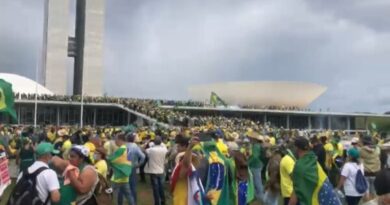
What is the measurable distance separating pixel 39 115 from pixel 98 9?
21362 mm

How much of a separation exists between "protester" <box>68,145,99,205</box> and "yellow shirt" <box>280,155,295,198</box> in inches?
118

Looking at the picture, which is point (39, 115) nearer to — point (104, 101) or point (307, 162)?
point (104, 101)

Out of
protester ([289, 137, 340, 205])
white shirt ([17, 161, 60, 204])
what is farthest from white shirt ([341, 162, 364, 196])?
white shirt ([17, 161, 60, 204])

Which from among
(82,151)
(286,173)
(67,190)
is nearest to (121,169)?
(286,173)

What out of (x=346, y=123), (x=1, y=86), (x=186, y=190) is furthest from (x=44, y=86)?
(x=186, y=190)

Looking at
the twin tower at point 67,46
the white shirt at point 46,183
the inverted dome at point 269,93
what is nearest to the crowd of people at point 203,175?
the white shirt at point 46,183

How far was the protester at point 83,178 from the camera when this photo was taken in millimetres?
5238

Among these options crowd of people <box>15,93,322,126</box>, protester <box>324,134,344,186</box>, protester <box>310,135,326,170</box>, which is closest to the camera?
protester <box>324,134,344,186</box>

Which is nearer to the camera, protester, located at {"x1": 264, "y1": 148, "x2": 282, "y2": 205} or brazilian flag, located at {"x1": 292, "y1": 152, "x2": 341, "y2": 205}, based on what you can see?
brazilian flag, located at {"x1": 292, "y1": 152, "x2": 341, "y2": 205}

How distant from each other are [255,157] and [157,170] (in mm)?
1822

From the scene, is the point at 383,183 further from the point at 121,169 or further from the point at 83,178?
the point at 121,169

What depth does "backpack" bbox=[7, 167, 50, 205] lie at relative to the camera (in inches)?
206

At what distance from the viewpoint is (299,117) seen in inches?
3004

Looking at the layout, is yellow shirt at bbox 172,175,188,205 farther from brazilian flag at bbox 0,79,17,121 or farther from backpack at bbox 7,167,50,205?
brazilian flag at bbox 0,79,17,121
